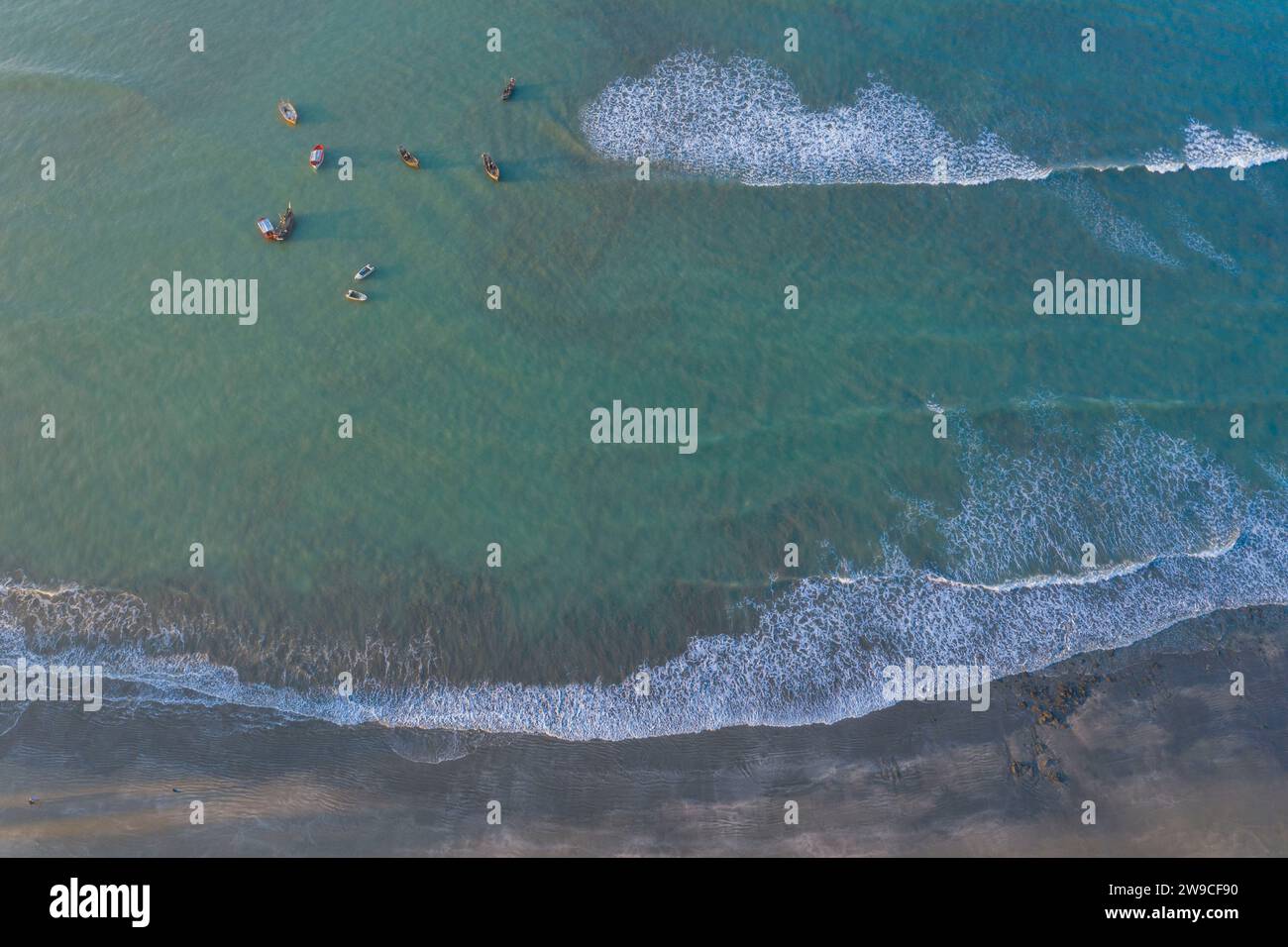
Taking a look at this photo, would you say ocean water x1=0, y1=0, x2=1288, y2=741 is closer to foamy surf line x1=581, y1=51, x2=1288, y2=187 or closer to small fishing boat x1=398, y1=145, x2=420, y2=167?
foamy surf line x1=581, y1=51, x2=1288, y2=187

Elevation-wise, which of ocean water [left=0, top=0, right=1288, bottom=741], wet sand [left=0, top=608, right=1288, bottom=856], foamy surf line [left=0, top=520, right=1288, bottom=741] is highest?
ocean water [left=0, top=0, right=1288, bottom=741]

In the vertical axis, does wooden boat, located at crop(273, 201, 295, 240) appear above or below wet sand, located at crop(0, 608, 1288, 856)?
above

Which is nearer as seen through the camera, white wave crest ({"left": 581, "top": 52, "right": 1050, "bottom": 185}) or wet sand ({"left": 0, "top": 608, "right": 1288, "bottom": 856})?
wet sand ({"left": 0, "top": 608, "right": 1288, "bottom": 856})

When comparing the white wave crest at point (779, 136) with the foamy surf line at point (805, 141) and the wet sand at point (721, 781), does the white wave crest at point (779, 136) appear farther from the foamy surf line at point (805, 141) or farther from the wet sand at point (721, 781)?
the wet sand at point (721, 781)

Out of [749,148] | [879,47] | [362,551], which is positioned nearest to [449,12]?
[749,148]

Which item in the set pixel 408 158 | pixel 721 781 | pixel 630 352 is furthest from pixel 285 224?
pixel 721 781

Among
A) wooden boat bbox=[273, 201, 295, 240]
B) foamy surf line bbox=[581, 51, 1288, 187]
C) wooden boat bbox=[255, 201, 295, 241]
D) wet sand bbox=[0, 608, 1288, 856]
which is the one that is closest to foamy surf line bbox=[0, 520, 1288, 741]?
wet sand bbox=[0, 608, 1288, 856]

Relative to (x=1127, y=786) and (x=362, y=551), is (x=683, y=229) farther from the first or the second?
(x=1127, y=786)
